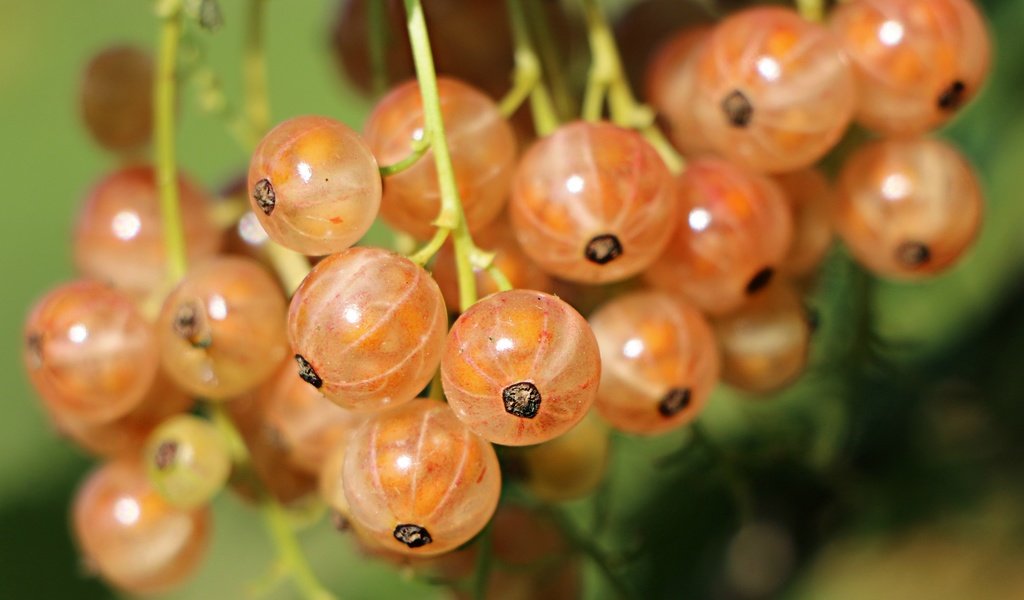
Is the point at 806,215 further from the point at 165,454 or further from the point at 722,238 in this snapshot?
the point at 165,454

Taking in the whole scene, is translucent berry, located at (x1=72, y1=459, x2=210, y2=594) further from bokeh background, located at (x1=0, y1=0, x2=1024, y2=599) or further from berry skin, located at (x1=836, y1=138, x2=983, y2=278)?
berry skin, located at (x1=836, y1=138, x2=983, y2=278)

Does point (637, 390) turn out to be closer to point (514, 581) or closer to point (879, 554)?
point (514, 581)

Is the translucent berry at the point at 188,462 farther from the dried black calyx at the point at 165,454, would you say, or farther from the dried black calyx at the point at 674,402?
the dried black calyx at the point at 674,402

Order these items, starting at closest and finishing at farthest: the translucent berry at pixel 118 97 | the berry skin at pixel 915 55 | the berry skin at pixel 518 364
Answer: the berry skin at pixel 518 364, the berry skin at pixel 915 55, the translucent berry at pixel 118 97

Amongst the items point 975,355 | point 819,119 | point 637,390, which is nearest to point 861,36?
point 819,119

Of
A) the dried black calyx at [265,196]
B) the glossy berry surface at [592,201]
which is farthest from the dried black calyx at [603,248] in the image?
the dried black calyx at [265,196]

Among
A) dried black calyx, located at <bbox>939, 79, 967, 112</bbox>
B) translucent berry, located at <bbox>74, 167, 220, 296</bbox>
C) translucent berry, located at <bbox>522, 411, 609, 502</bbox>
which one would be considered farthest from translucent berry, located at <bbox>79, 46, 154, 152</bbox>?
Result: dried black calyx, located at <bbox>939, 79, 967, 112</bbox>
